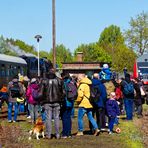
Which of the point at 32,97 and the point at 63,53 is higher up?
the point at 63,53

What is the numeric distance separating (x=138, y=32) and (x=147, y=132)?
154 ft

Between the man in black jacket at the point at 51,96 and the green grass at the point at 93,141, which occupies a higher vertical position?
the man in black jacket at the point at 51,96

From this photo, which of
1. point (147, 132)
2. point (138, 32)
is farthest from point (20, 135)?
point (138, 32)

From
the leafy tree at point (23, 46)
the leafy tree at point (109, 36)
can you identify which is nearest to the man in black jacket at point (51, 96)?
the leafy tree at point (109, 36)

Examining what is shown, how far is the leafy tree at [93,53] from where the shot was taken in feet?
324

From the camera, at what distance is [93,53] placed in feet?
331

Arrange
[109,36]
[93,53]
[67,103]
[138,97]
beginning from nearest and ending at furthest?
[67,103], [138,97], [93,53], [109,36]

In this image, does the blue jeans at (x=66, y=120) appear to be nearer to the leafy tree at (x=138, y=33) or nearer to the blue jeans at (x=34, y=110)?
the blue jeans at (x=34, y=110)

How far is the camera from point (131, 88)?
21.5 m

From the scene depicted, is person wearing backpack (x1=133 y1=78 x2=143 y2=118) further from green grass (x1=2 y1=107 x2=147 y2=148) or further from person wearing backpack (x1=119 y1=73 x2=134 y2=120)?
green grass (x1=2 y1=107 x2=147 y2=148)

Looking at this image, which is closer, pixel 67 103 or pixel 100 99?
pixel 67 103

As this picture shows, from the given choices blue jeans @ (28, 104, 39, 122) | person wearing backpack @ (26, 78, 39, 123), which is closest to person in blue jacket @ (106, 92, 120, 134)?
person wearing backpack @ (26, 78, 39, 123)

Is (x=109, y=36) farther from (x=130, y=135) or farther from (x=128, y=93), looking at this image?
(x=130, y=135)

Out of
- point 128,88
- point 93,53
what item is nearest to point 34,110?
point 128,88
